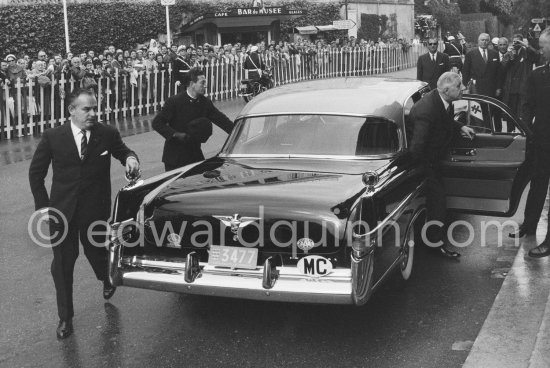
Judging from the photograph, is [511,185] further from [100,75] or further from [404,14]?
[404,14]

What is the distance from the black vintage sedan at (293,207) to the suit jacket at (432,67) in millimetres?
7388

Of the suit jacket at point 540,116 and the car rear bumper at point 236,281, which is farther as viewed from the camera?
the suit jacket at point 540,116

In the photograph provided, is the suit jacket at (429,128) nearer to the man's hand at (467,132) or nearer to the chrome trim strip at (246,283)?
the man's hand at (467,132)

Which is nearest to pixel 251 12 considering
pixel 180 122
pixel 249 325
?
pixel 180 122

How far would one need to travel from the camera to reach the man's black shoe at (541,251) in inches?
267

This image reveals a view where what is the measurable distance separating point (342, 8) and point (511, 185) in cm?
4616

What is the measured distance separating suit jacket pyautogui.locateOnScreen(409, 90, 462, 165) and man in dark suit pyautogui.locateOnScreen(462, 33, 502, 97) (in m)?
7.03

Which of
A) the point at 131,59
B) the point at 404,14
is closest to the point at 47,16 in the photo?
the point at 131,59

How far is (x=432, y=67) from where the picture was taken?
1428cm

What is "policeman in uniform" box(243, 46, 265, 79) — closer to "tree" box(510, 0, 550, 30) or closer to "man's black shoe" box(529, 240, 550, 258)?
"man's black shoe" box(529, 240, 550, 258)

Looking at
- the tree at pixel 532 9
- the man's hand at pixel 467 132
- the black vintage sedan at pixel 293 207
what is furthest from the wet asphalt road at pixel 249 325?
the tree at pixel 532 9

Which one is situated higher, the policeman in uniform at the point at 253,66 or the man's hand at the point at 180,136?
the policeman in uniform at the point at 253,66

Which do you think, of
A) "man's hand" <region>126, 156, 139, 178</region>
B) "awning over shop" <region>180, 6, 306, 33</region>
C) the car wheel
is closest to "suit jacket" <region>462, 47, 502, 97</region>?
the car wheel

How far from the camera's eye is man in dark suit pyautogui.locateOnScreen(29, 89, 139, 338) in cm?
534
